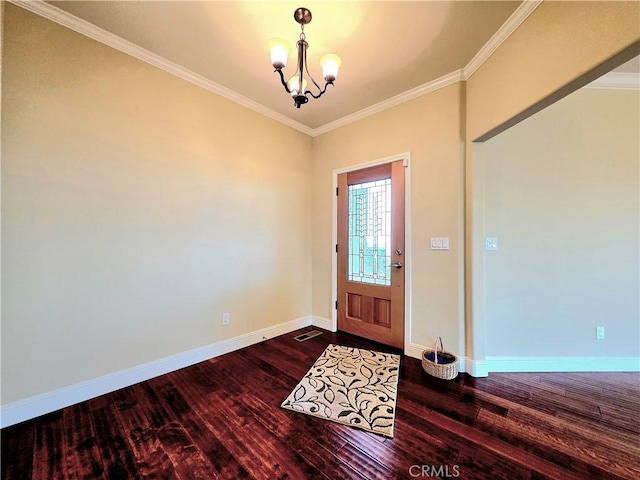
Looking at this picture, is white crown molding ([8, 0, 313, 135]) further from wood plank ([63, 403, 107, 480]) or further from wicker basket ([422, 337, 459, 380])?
wicker basket ([422, 337, 459, 380])

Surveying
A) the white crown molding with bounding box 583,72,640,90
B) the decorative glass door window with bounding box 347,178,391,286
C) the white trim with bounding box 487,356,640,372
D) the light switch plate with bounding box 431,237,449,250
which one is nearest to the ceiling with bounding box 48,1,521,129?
the decorative glass door window with bounding box 347,178,391,286

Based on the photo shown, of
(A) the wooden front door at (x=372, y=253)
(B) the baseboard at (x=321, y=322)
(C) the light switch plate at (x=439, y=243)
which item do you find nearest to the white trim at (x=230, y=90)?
(A) the wooden front door at (x=372, y=253)

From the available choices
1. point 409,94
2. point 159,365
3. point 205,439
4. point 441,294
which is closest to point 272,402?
point 205,439

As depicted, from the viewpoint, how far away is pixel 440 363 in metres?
2.23

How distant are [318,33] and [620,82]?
290 cm

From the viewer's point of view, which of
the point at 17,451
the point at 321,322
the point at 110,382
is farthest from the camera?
the point at 321,322

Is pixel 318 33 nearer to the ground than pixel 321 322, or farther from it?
farther from it

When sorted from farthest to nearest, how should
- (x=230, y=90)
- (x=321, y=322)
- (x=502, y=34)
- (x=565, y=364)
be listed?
(x=321, y=322) → (x=230, y=90) → (x=565, y=364) → (x=502, y=34)

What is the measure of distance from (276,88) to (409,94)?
1.44 m

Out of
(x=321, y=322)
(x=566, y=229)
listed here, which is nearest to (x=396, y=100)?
(x=566, y=229)

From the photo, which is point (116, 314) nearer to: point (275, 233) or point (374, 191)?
point (275, 233)

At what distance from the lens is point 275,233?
3.15 meters

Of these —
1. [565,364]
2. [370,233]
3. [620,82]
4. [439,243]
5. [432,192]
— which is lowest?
[565,364]

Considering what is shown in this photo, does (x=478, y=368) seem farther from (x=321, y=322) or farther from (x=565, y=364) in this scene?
(x=321, y=322)
